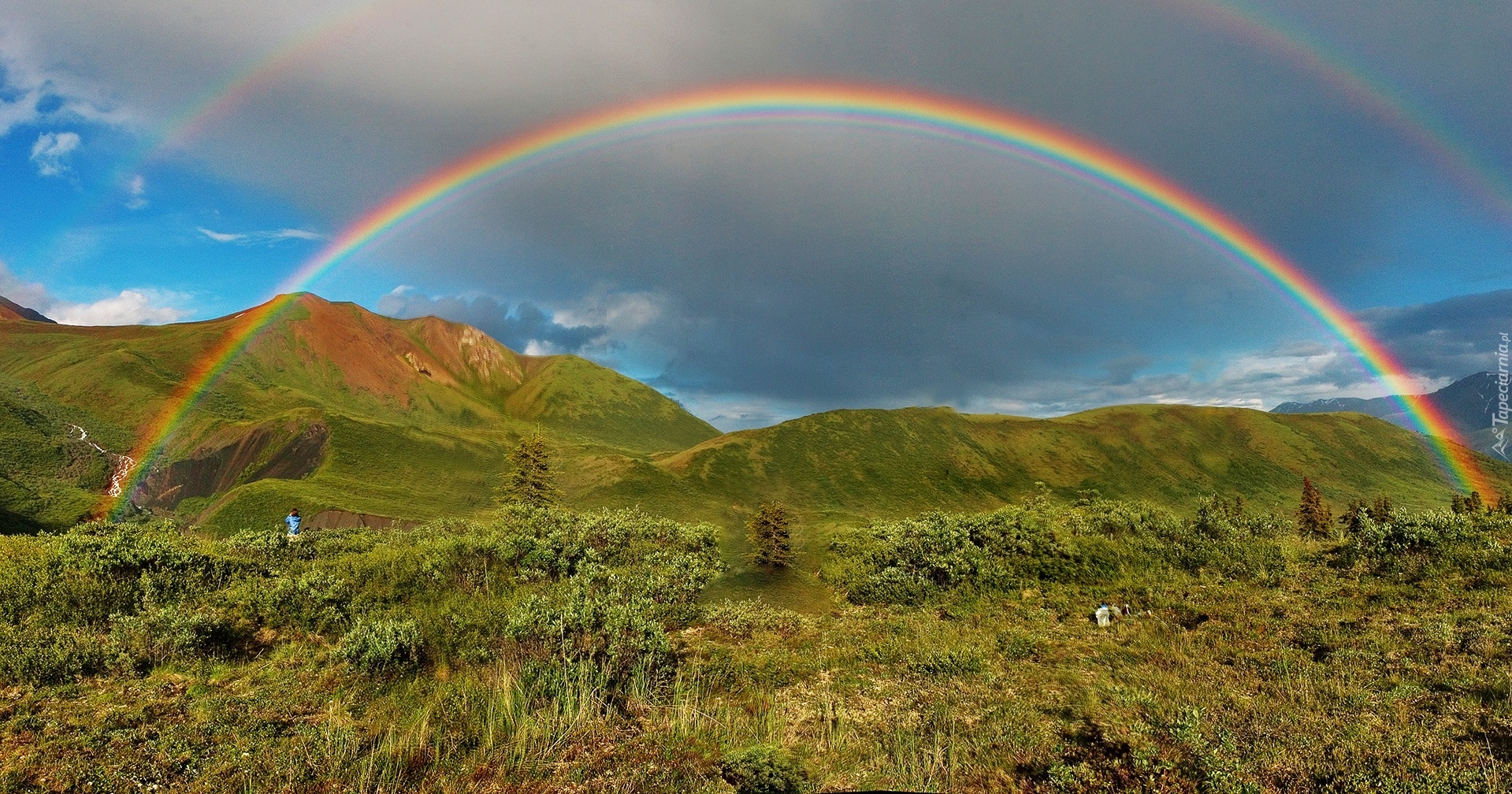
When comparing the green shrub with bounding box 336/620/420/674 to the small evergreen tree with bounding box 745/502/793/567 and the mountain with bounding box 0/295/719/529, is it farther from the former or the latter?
the mountain with bounding box 0/295/719/529

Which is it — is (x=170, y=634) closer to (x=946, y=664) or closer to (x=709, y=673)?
(x=709, y=673)

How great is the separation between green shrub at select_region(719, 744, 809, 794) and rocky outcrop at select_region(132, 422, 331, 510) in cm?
12623

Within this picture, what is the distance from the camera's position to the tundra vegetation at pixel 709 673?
7922 millimetres

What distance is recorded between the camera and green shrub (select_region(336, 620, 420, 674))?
1306cm

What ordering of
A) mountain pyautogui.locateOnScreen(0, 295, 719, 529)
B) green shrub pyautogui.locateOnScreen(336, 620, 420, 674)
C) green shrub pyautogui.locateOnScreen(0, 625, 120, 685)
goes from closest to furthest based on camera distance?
1. green shrub pyautogui.locateOnScreen(0, 625, 120, 685)
2. green shrub pyautogui.locateOnScreen(336, 620, 420, 674)
3. mountain pyautogui.locateOnScreen(0, 295, 719, 529)

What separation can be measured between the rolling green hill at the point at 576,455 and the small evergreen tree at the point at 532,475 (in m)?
12.7

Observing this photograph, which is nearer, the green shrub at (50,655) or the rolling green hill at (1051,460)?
the green shrub at (50,655)

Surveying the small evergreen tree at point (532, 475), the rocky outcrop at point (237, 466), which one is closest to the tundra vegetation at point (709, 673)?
the small evergreen tree at point (532, 475)

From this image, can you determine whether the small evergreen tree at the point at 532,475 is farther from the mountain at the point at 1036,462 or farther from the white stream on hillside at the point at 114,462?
the white stream on hillside at the point at 114,462

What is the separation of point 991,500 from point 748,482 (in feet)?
192

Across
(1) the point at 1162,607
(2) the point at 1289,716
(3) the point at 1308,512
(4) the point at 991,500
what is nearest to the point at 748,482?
(4) the point at 991,500

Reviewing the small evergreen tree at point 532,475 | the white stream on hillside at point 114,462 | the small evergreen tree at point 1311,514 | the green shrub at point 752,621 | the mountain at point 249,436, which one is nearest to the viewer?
the green shrub at point 752,621

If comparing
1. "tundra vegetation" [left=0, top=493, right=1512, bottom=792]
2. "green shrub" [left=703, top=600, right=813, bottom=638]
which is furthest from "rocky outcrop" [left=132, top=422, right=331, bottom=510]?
"green shrub" [left=703, top=600, right=813, bottom=638]

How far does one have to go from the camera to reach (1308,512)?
93438 mm
